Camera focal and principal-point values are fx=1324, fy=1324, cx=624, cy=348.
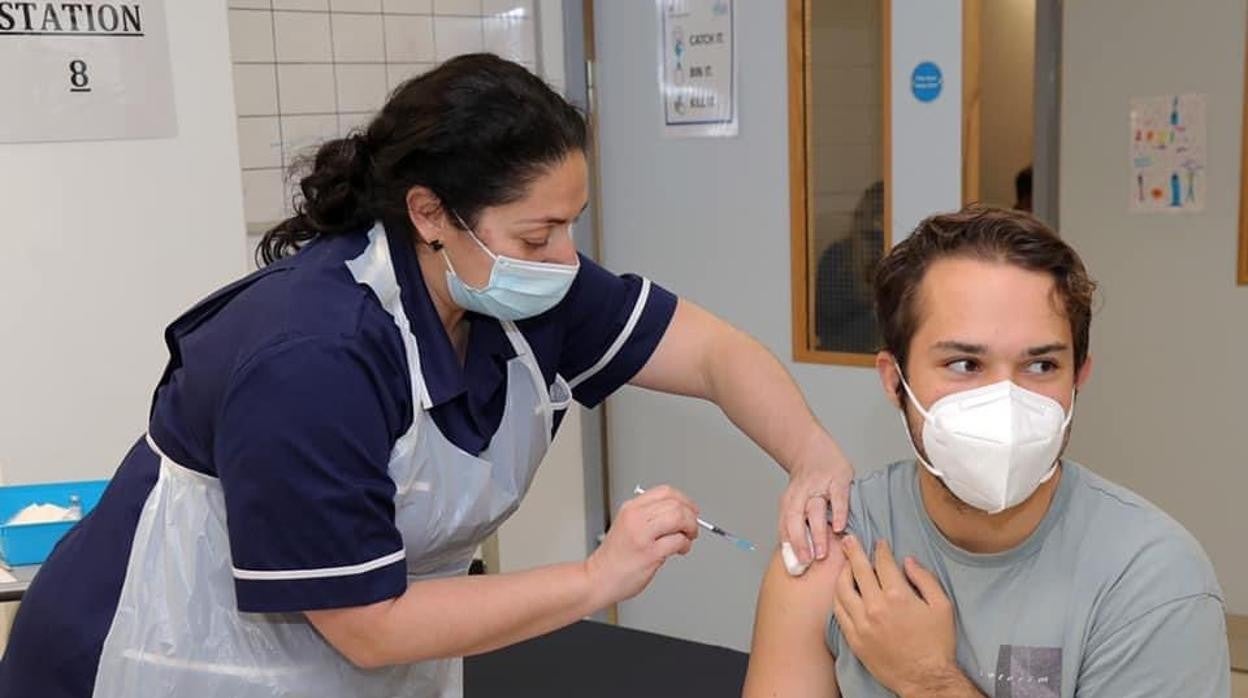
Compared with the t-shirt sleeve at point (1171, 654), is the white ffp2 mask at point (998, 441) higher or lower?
higher

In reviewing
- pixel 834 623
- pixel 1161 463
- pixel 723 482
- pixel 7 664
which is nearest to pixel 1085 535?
pixel 834 623

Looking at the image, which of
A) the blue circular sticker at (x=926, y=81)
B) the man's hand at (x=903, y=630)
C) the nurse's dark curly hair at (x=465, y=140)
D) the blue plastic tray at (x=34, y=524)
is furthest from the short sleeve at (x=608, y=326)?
the blue circular sticker at (x=926, y=81)

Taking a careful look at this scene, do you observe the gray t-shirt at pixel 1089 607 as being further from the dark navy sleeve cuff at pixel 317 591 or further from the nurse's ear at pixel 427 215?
the nurse's ear at pixel 427 215

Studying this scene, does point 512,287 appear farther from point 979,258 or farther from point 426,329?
point 979,258

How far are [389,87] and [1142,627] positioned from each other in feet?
6.92

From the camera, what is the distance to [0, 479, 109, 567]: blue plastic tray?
2041 millimetres

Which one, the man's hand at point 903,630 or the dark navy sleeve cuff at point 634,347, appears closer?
the man's hand at point 903,630

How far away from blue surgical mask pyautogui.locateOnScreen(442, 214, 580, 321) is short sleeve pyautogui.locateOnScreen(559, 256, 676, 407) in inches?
8.7

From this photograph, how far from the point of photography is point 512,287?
153cm

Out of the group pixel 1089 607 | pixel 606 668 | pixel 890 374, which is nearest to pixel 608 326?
pixel 890 374

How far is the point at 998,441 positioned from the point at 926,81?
1421 millimetres

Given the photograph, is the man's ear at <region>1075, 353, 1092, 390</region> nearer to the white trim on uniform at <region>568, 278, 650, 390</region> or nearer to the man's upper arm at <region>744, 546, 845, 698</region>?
the man's upper arm at <region>744, 546, 845, 698</region>

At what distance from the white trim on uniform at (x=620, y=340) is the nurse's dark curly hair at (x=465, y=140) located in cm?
38

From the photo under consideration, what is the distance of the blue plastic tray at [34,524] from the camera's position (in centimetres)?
204
